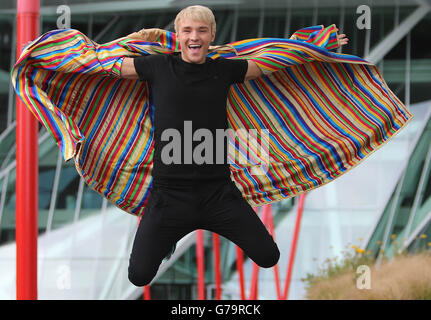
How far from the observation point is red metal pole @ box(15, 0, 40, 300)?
4.58m

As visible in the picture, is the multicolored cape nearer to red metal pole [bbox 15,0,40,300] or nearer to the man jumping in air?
the man jumping in air

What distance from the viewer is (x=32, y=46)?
156 inches

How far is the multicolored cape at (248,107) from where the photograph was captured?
404cm

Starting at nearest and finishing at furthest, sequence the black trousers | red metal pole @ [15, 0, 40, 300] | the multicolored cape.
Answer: the black trousers < the multicolored cape < red metal pole @ [15, 0, 40, 300]

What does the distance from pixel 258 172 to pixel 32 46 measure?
64.3 inches

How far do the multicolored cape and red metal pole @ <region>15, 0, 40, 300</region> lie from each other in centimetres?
53

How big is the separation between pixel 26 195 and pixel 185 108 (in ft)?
4.76

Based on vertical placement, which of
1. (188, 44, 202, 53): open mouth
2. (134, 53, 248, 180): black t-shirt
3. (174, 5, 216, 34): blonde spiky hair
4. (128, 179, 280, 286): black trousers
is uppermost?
(174, 5, 216, 34): blonde spiky hair

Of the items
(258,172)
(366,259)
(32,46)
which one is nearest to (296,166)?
(258,172)

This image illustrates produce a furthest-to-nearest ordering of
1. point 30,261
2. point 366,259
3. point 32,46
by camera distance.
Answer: point 366,259
point 30,261
point 32,46

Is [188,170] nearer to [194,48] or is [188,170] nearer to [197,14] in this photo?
[194,48]

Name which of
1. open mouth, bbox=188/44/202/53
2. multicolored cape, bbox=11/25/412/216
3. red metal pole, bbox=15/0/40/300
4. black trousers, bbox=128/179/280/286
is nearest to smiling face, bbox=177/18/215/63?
open mouth, bbox=188/44/202/53

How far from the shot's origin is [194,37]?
376 cm
